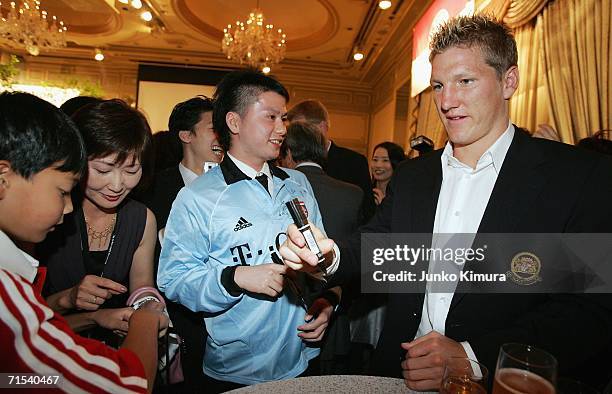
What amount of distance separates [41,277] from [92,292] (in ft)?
0.98

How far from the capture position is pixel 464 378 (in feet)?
2.54

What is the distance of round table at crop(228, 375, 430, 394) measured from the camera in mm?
952

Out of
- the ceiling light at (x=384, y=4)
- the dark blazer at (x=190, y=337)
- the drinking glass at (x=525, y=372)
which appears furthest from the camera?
the ceiling light at (x=384, y=4)

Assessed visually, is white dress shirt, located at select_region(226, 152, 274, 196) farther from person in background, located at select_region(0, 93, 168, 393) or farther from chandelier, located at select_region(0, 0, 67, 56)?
chandelier, located at select_region(0, 0, 67, 56)

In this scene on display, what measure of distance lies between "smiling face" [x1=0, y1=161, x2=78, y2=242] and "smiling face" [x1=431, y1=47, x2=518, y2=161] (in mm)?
1241

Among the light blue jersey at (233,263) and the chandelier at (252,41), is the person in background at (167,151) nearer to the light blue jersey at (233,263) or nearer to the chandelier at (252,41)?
the light blue jersey at (233,263)

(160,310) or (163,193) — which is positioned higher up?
(163,193)

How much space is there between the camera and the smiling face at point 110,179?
1587mm

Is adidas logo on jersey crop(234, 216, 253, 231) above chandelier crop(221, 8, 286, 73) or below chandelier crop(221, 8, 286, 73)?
below

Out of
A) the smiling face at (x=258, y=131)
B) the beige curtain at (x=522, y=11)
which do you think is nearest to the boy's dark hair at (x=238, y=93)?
the smiling face at (x=258, y=131)

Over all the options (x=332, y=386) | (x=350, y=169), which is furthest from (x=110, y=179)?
(x=350, y=169)

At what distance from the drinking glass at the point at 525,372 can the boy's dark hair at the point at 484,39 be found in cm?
100

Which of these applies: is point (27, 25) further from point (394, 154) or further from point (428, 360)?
point (428, 360)

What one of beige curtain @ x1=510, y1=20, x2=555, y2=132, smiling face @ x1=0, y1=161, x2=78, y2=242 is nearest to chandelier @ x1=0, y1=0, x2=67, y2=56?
beige curtain @ x1=510, y1=20, x2=555, y2=132
